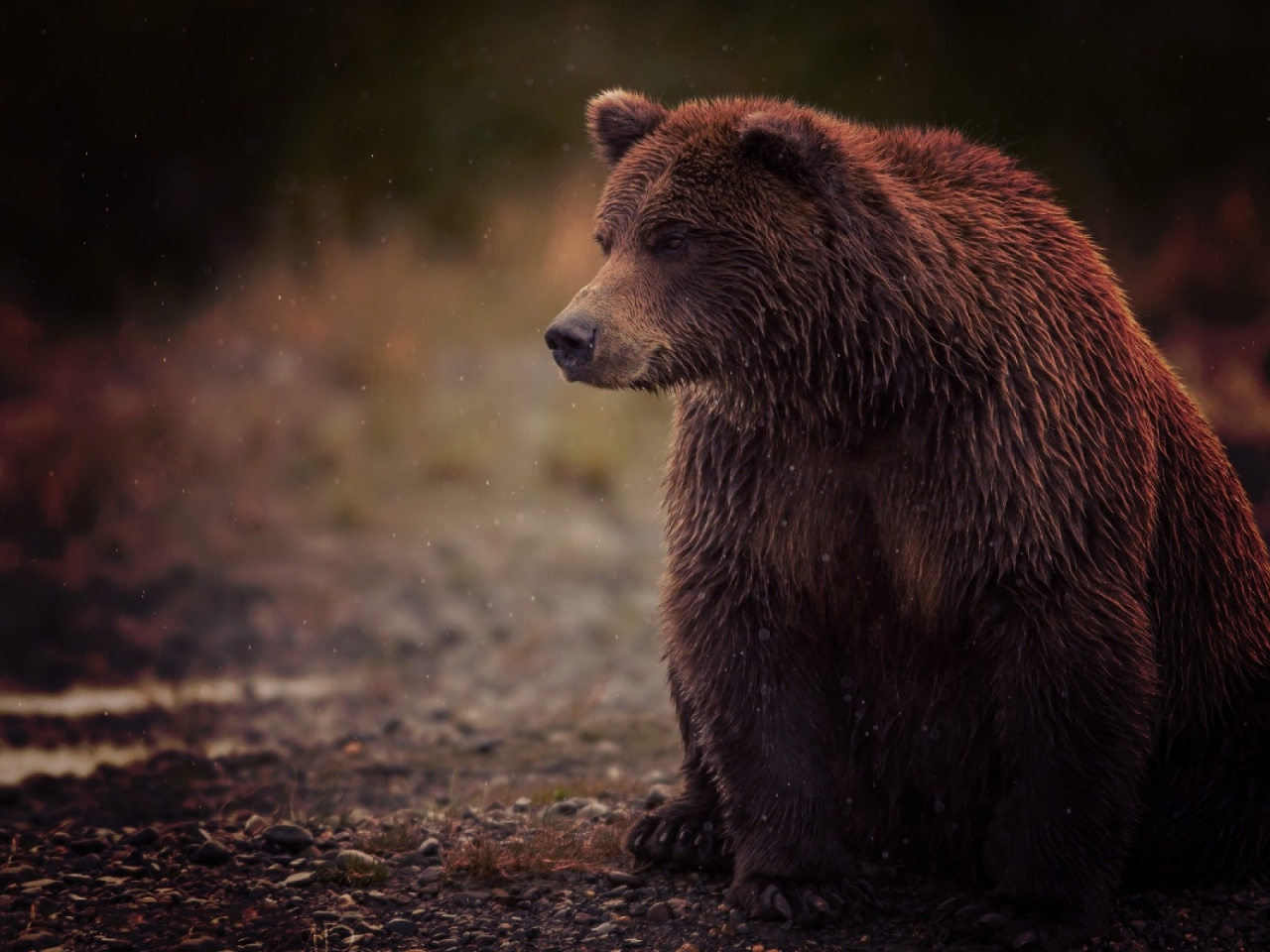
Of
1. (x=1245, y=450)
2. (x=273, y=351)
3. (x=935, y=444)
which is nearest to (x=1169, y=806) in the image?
(x=935, y=444)

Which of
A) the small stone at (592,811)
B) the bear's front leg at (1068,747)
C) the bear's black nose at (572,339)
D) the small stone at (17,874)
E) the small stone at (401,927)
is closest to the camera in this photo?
the bear's black nose at (572,339)

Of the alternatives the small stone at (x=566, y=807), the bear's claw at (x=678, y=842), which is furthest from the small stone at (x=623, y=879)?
the small stone at (x=566, y=807)

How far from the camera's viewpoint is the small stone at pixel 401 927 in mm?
4953

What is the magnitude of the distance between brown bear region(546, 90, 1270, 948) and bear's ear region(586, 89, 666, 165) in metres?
0.01

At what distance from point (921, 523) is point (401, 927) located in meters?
2.46

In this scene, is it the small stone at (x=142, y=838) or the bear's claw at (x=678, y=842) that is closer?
the bear's claw at (x=678, y=842)

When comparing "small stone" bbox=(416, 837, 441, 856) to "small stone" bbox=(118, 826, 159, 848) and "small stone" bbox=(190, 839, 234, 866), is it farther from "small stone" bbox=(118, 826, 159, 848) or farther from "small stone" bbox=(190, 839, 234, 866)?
"small stone" bbox=(118, 826, 159, 848)

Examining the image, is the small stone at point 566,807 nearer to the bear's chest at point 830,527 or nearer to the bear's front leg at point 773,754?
the bear's front leg at point 773,754

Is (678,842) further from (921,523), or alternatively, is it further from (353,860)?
(921,523)

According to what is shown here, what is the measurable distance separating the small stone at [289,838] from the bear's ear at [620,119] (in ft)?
10.4

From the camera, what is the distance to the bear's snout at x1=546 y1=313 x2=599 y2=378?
4.43 m

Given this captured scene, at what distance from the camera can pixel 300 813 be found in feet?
21.4

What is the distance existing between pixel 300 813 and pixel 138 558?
589 centimetres

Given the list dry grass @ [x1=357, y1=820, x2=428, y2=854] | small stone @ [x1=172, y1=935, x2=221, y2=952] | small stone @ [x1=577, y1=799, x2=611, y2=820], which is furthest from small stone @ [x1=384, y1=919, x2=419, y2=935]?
small stone @ [x1=577, y1=799, x2=611, y2=820]
